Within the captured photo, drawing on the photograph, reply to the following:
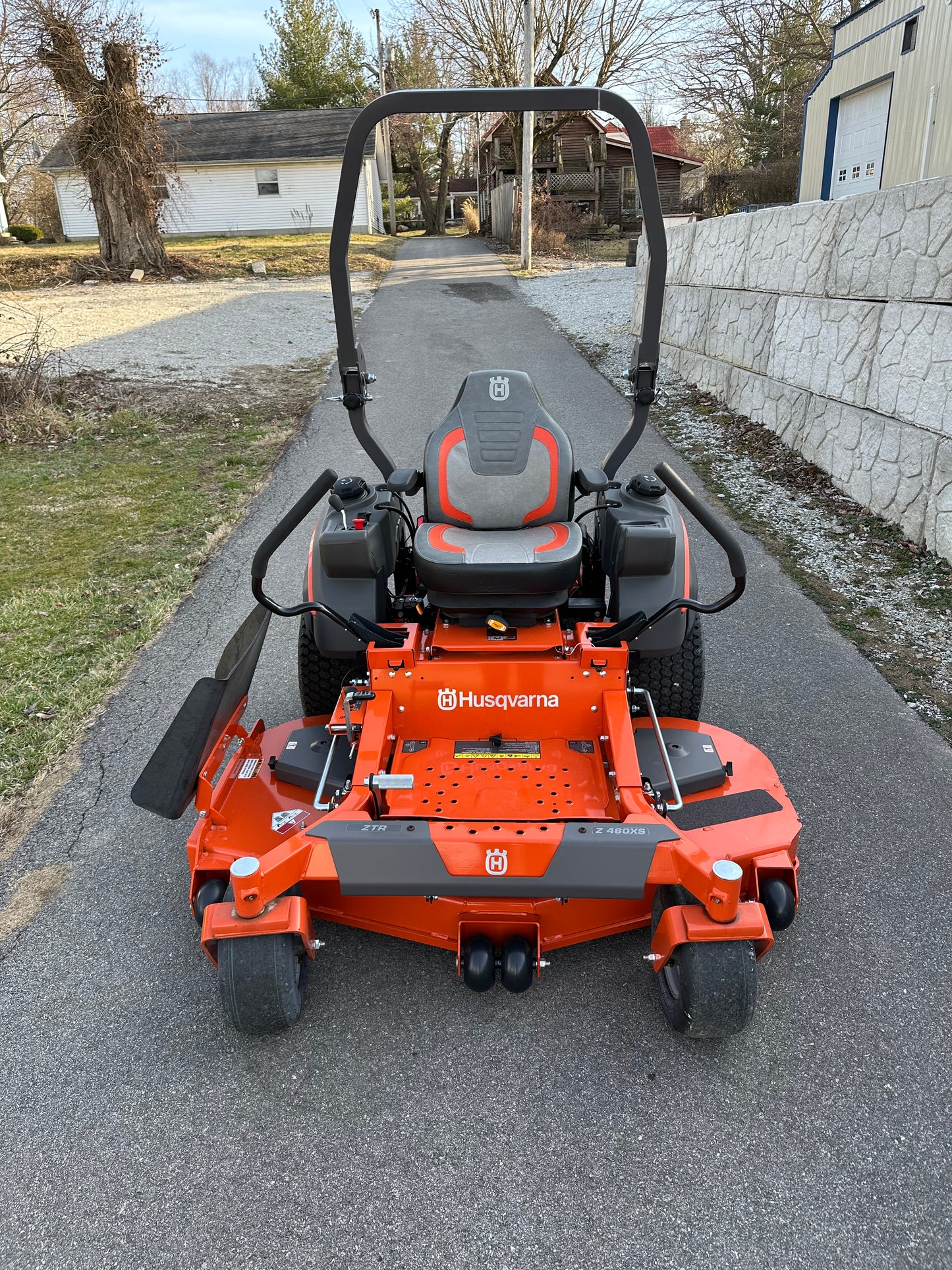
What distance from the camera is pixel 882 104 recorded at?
12.6 m

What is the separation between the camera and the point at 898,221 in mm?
5660

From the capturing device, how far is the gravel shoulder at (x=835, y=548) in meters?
4.35

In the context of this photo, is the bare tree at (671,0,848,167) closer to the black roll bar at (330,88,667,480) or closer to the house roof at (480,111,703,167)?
the house roof at (480,111,703,167)

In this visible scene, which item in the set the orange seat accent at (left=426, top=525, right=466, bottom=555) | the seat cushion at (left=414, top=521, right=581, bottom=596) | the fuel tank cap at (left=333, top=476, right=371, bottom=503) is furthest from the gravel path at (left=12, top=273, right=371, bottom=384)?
the seat cushion at (left=414, top=521, right=581, bottom=596)

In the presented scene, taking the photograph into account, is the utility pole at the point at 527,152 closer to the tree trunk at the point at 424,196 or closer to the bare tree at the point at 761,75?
the bare tree at the point at 761,75

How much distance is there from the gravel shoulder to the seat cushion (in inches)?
78.1

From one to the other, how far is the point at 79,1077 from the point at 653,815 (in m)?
1.67

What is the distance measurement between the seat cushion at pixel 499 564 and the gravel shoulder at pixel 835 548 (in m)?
1.98

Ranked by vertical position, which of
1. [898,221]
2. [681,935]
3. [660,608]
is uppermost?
[898,221]

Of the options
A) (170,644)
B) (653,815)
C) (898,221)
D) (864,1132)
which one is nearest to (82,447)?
(170,644)

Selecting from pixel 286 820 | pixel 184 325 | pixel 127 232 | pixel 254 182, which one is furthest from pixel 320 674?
pixel 254 182

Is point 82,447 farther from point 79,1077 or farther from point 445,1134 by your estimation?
point 445,1134

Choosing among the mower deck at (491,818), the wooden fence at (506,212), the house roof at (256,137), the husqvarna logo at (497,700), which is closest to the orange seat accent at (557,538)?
the mower deck at (491,818)

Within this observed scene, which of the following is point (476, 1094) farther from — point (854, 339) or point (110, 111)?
point (110, 111)
